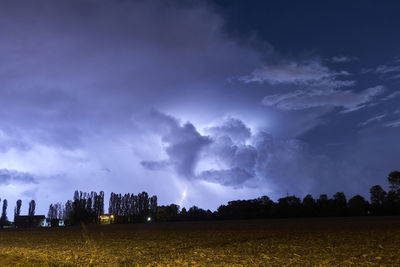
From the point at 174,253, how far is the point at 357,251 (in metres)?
9.95

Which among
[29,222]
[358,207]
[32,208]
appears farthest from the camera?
[32,208]

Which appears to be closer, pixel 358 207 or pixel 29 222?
pixel 358 207

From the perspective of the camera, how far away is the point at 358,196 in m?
117

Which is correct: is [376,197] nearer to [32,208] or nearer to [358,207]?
[358,207]

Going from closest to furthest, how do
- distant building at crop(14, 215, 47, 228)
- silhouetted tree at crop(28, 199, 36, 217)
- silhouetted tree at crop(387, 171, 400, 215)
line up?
1. silhouetted tree at crop(387, 171, 400, 215)
2. distant building at crop(14, 215, 47, 228)
3. silhouetted tree at crop(28, 199, 36, 217)

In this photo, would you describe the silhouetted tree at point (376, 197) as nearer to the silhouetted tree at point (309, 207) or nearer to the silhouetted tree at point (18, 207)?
the silhouetted tree at point (309, 207)

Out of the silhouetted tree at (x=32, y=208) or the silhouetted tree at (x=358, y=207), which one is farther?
the silhouetted tree at (x=32, y=208)

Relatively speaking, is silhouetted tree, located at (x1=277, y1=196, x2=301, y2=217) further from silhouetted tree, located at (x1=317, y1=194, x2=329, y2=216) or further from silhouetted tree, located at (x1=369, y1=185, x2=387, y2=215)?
silhouetted tree, located at (x1=369, y1=185, x2=387, y2=215)

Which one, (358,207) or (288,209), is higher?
(358,207)

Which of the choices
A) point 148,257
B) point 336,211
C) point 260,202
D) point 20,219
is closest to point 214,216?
point 260,202

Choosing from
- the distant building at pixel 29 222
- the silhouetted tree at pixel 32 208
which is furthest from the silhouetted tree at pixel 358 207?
the silhouetted tree at pixel 32 208

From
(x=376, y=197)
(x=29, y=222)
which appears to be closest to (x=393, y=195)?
(x=376, y=197)

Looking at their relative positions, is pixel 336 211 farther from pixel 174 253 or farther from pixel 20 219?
pixel 20 219

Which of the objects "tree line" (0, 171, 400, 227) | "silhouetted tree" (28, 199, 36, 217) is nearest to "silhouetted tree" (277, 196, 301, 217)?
"tree line" (0, 171, 400, 227)
